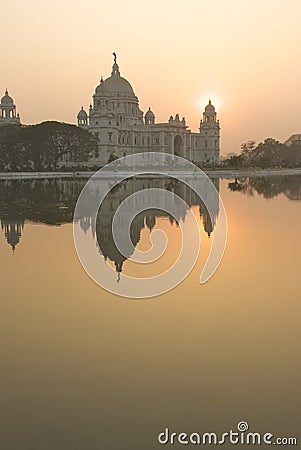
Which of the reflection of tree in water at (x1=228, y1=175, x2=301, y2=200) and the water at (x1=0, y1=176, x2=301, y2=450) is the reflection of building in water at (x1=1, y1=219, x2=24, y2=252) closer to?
the water at (x1=0, y1=176, x2=301, y2=450)

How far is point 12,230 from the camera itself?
16.0 meters

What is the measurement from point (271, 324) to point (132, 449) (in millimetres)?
3325

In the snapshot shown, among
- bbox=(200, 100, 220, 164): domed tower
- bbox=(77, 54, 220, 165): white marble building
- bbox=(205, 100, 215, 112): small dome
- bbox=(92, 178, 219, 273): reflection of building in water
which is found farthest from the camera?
bbox=(205, 100, 215, 112): small dome

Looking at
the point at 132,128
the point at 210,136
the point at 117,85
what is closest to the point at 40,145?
the point at 132,128

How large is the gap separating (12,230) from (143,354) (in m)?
10.3

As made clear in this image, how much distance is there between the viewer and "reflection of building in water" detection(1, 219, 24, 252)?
14003 mm

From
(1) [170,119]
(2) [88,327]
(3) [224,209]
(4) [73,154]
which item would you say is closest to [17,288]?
(2) [88,327]

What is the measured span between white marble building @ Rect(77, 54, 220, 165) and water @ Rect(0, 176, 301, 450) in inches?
2396

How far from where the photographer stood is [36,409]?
545 centimetres

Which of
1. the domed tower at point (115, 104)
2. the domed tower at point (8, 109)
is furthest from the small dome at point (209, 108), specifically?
the domed tower at point (8, 109)

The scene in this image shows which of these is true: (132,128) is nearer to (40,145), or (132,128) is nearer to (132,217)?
(40,145)

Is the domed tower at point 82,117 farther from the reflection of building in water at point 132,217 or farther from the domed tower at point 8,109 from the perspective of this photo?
the reflection of building in water at point 132,217

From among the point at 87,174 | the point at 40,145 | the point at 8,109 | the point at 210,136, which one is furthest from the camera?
the point at 210,136

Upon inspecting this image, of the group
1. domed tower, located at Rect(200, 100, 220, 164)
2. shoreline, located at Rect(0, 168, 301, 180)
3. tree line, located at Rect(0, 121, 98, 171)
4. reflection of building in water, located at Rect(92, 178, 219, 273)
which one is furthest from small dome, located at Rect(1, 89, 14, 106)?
reflection of building in water, located at Rect(92, 178, 219, 273)
